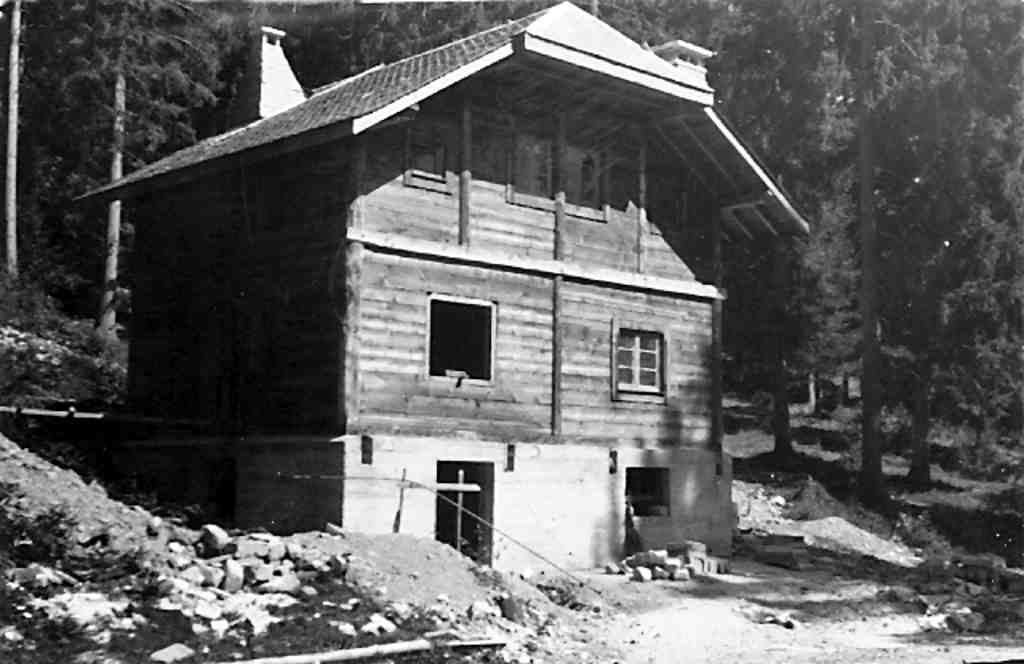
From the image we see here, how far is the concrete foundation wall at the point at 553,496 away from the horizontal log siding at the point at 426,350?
435mm

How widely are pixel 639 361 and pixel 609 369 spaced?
102 cm

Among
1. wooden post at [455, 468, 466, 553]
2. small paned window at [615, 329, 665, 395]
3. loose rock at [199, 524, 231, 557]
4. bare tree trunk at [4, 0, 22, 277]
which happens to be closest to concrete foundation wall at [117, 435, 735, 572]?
wooden post at [455, 468, 466, 553]

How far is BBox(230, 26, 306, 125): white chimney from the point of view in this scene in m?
27.2

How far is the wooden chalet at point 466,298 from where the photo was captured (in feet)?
66.7

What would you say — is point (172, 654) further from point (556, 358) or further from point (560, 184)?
point (560, 184)

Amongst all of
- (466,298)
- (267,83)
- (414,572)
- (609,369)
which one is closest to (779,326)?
(609,369)

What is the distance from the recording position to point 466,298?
21.6 meters

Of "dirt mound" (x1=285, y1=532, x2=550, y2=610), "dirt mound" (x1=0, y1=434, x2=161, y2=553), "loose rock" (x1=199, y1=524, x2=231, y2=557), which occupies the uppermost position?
"dirt mound" (x1=0, y1=434, x2=161, y2=553)

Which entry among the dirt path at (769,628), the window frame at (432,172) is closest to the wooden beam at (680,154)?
the window frame at (432,172)

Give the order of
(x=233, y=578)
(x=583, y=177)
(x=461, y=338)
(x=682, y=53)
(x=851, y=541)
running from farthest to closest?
(x=851, y=541)
(x=682, y=53)
(x=461, y=338)
(x=583, y=177)
(x=233, y=578)

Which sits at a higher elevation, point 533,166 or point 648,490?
point 533,166

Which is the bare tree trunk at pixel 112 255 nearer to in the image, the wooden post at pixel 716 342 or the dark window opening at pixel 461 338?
the dark window opening at pixel 461 338

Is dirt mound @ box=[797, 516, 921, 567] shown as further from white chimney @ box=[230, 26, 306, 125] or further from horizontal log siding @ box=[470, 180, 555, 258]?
white chimney @ box=[230, 26, 306, 125]

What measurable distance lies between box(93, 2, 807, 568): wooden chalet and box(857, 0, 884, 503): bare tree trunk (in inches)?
387
